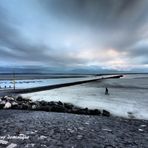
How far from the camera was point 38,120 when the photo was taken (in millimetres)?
6770

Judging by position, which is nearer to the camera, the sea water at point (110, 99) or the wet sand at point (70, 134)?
the wet sand at point (70, 134)

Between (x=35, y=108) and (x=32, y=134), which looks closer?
(x=32, y=134)

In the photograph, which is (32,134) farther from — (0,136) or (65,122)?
(65,122)

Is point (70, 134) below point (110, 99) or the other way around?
the other way around

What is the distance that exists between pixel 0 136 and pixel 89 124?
343 cm

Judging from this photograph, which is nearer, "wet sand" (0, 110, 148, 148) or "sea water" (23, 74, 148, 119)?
"wet sand" (0, 110, 148, 148)

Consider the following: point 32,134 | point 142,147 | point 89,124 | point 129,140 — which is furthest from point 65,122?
point 142,147

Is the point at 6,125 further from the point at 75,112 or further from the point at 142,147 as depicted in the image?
the point at 142,147

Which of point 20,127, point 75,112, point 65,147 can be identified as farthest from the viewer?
point 75,112

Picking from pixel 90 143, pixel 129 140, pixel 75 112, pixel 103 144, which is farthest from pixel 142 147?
pixel 75 112

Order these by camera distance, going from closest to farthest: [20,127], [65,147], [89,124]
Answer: [65,147] → [20,127] → [89,124]

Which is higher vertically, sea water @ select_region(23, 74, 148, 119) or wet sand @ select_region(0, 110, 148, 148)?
wet sand @ select_region(0, 110, 148, 148)

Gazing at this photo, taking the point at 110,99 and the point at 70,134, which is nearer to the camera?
the point at 70,134

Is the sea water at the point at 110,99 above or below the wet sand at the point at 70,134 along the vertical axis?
below
